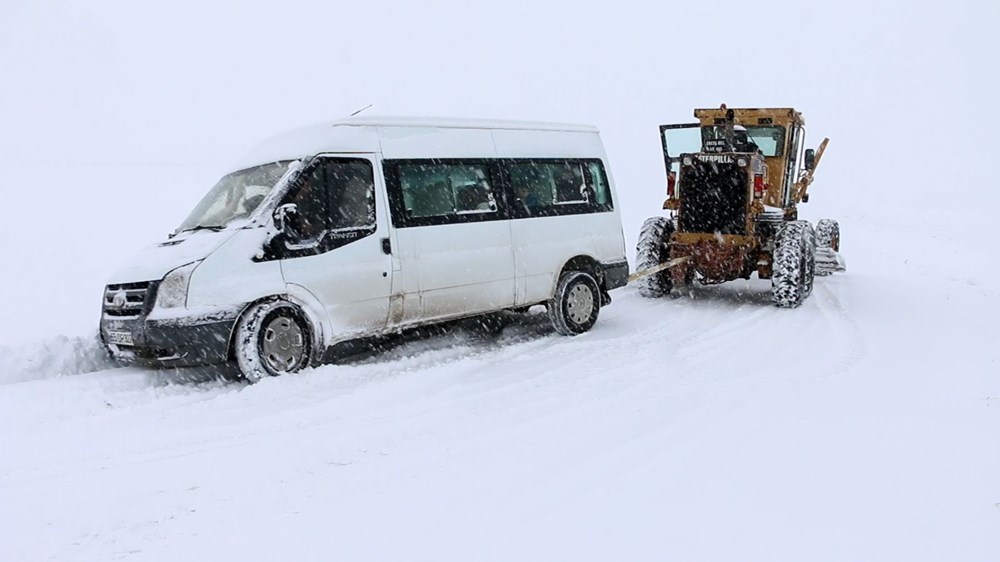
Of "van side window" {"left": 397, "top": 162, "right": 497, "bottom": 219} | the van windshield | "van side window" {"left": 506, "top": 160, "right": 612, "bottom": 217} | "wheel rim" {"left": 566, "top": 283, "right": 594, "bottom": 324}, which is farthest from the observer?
"wheel rim" {"left": 566, "top": 283, "right": 594, "bottom": 324}

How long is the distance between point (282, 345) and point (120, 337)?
1.29 meters

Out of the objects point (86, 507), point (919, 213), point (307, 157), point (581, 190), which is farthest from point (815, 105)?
point (86, 507)

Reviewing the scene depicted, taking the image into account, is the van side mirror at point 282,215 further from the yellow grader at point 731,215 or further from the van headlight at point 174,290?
the yellow grader at point 731,215

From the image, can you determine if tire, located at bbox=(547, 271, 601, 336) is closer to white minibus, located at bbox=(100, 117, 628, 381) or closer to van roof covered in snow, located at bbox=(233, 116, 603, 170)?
white minibus, located at bbox=(100, 117, 628, 381)

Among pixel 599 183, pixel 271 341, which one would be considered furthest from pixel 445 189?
pixel 599 183

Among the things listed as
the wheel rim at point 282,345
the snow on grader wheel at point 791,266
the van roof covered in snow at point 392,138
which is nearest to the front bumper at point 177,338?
the wheel rim at point 282,345

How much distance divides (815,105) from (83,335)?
146 feet

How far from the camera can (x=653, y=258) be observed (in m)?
11.5

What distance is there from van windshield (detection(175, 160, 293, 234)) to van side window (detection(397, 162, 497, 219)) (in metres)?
1.16

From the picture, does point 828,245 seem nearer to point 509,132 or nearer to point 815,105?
point 509,132

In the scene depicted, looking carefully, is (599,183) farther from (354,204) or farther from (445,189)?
(354,204)

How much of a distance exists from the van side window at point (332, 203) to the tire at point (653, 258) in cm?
550

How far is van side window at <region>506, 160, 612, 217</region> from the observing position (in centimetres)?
844

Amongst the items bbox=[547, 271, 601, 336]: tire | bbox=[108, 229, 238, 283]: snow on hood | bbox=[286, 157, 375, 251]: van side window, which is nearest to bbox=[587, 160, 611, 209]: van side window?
bbox=[547, 271, 601, 336]: tire
